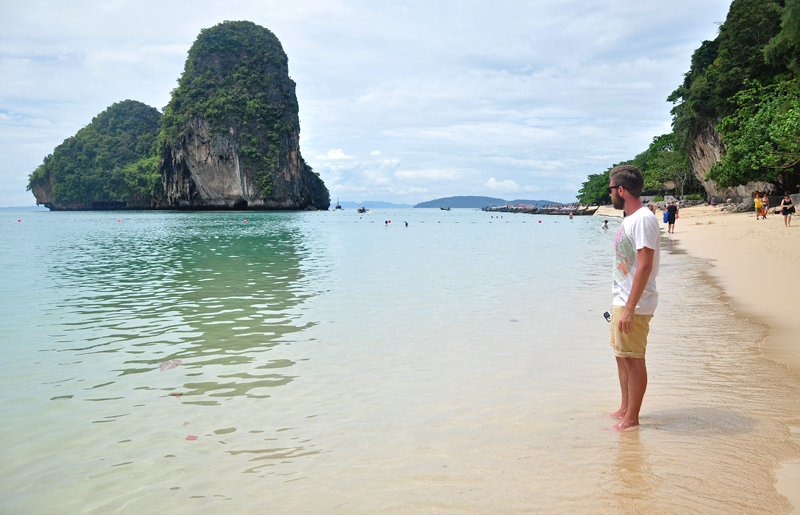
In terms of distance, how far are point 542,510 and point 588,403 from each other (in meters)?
2.13

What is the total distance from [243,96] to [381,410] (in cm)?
11428

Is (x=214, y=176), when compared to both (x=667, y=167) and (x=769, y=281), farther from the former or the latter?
(x=769, y=281)

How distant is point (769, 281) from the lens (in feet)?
36.9

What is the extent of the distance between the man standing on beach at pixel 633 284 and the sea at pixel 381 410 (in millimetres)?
467

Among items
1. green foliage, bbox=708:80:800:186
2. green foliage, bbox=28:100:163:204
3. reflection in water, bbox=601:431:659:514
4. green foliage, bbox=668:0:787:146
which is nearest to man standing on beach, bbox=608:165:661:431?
reflection in water, bbox=601:431:659:514

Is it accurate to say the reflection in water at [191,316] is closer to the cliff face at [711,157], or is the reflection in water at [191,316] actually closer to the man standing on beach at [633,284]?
the man standing on beach at [633,284]

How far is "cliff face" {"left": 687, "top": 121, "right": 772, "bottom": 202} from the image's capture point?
4815 centimetres

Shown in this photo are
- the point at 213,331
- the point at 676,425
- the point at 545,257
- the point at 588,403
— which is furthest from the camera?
the point at 545,257

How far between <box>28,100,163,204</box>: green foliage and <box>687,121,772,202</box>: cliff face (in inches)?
4312

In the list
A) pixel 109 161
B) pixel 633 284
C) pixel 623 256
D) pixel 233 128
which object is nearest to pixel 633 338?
pixel 633 284

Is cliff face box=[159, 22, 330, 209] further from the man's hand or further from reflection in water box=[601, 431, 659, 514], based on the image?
reflection in water box=[601, 431, 659, 514]

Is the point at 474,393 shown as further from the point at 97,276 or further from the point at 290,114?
the point at 290,114

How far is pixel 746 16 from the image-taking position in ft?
137

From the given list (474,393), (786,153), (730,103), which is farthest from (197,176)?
(474,393)
